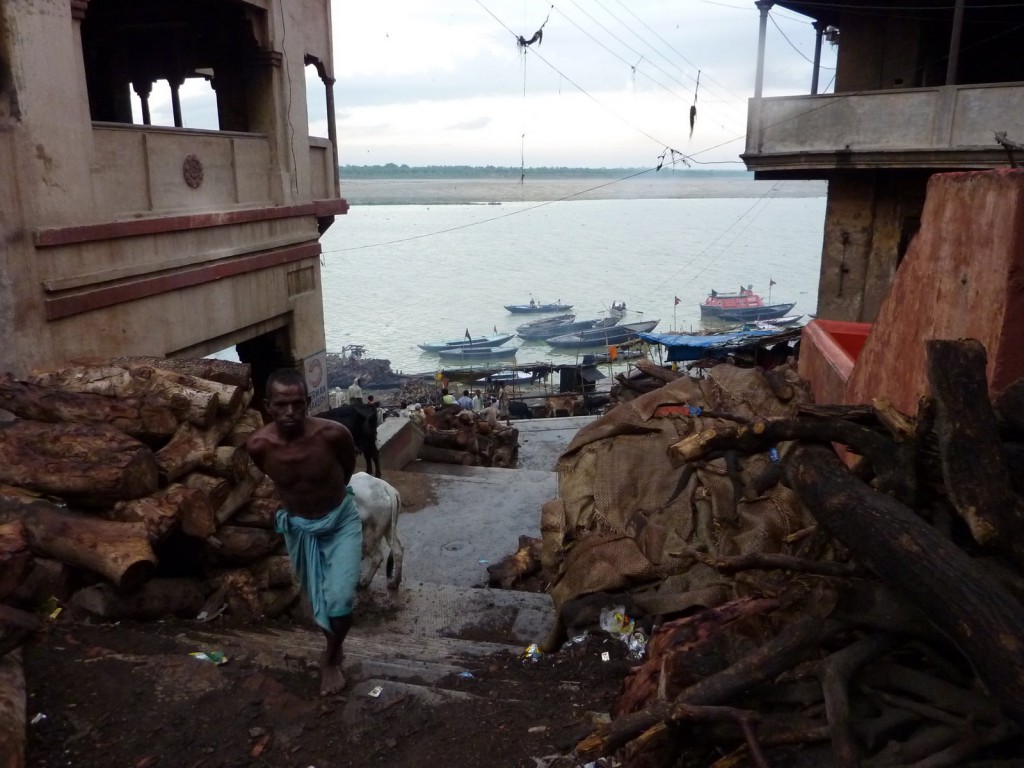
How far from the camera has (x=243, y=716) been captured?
148 inches

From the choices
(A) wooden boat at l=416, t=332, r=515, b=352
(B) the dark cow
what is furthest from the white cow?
(A) wooden boat at l=416, t=332, r=515, b=352

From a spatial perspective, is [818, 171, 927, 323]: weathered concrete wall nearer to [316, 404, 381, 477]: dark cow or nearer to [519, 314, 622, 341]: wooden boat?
[316, 404, 381, 477]: dark cow

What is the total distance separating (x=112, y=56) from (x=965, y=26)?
15.5 metres

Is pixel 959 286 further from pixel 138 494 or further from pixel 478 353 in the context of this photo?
pixel 478 353

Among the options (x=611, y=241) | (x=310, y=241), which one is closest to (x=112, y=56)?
(x=310, y=241)

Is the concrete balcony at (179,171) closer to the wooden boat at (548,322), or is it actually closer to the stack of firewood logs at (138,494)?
the stack of firewood logs at (138,494)

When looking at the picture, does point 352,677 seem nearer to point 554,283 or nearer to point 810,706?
point 810,706

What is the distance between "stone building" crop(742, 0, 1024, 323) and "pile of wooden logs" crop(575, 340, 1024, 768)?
11772 mm

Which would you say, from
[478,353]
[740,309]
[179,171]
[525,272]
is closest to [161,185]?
[179,171]

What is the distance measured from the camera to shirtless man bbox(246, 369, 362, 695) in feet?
14.2

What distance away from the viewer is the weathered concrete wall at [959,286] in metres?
3.94

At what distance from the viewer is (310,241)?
12602 mm

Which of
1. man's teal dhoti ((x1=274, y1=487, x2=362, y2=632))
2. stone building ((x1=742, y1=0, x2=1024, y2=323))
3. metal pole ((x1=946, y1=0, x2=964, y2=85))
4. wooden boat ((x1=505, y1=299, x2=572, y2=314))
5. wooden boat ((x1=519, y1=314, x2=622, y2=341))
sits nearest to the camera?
man's teal dhoti ((x1=274, y1=487, x2=362, y2=632))

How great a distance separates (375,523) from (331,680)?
2403 millimetres
